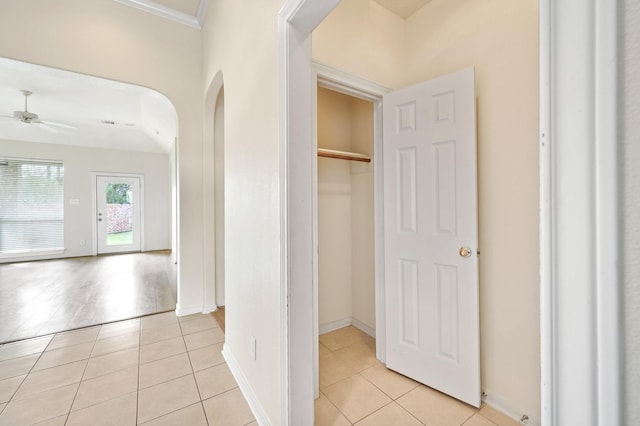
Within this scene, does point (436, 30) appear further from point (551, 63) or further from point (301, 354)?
point (301, 354)

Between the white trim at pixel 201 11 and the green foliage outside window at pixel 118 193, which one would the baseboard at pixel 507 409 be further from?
the green foliage outside window at pixel 118 193

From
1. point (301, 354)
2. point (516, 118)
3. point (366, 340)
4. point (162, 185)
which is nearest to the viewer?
point (301, 354)

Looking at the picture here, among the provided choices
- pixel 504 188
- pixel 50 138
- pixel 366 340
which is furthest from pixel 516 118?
pixel 50 138

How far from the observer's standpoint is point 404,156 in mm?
1822

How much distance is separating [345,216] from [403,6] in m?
1.75

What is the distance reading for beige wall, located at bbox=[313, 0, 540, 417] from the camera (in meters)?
1.41

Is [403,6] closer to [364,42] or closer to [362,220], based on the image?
[364,42]

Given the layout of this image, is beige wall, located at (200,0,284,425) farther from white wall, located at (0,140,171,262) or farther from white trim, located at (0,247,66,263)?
white trim, located at (0,247,66,263)

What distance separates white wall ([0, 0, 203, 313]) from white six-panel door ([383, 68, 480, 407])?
7.02 ft

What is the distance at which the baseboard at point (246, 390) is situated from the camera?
56.5 inches

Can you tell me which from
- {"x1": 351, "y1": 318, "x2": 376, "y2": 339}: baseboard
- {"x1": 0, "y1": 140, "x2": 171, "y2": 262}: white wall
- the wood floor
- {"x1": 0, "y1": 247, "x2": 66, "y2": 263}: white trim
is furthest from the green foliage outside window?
{"x1": 351, "y1": 318, "x2": 376, "y2": 339}: baseboard

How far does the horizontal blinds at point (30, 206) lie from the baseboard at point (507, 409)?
27.4 feet

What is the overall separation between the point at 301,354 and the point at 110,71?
9.91ft

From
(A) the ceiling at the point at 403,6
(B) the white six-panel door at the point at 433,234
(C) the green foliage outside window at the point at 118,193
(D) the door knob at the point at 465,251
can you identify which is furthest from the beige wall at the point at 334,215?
(C) the green foliage outside window at the point at 118,193
